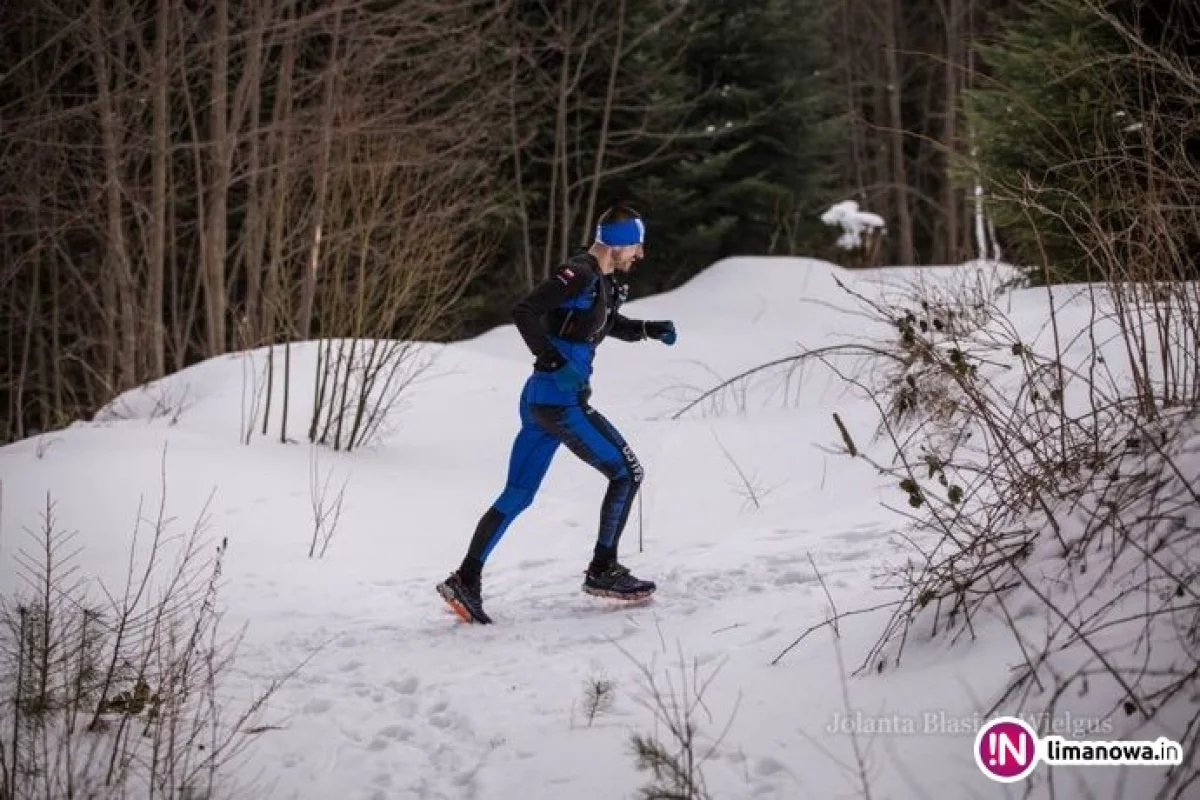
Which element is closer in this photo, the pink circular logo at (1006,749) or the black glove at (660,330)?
the pink circular logo at (1006,749)

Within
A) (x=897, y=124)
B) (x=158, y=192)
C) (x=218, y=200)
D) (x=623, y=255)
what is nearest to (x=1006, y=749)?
(x=623, y=255)

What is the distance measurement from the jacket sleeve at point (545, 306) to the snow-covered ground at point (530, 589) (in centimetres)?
129

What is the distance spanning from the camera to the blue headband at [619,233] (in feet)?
16.6

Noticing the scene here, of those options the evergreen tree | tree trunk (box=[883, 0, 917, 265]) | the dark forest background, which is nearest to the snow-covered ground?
the dark forest background

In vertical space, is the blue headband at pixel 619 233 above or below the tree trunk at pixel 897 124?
below

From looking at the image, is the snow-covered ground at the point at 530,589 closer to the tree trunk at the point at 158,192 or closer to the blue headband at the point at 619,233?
the blue headband at the point at 619,233

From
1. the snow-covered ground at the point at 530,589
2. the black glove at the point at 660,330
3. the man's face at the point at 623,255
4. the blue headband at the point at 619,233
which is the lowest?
the snow-covered ground at the point at 530,589

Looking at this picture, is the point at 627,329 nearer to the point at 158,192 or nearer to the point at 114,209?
the point at 158,192

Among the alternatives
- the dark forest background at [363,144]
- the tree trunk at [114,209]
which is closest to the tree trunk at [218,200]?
the dark forest background at [363,144]

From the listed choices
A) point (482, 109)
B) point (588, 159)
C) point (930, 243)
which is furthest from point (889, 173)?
point (482, 109)

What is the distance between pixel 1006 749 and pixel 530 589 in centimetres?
342

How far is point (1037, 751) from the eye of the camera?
262cm

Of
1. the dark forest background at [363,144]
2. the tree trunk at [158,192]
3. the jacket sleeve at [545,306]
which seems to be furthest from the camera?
the dark forest background at [363,144]

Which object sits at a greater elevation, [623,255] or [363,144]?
[363,144]
